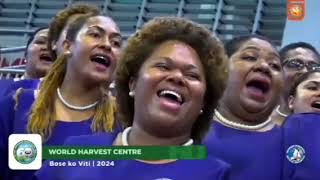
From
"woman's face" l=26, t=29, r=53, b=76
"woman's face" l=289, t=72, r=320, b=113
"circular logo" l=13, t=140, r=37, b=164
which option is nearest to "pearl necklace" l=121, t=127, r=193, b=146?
"circular logo" l=13, t=140, r=37, b=164

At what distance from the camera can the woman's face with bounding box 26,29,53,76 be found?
10.1ft

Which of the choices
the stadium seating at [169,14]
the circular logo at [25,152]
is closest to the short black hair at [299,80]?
the circular logo at [25,152]

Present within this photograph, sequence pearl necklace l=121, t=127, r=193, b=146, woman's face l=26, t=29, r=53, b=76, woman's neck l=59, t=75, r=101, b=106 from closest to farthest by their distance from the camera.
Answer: pearl necklace l=121, t=127, r=193, b=146 → woman's neck l=59, t=75, r=101, b=106 → woman's face l=26, t=29, r=53, b=76

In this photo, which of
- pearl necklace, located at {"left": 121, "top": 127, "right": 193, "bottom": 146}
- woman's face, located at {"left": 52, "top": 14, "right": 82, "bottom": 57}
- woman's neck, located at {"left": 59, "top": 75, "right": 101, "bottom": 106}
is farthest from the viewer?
woman's face, located at {"left": 52, "top": 14, "right": 82, "bottom": 57}

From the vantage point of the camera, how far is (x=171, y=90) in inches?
59.5

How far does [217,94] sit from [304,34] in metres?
4.51

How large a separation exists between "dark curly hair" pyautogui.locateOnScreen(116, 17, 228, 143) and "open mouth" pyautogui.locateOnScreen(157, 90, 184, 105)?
12cm

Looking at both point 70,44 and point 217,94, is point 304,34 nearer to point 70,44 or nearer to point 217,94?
point 70,44

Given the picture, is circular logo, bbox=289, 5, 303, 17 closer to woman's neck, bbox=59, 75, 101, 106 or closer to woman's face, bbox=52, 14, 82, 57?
woman's face, bbox=52, 14, 82, 57

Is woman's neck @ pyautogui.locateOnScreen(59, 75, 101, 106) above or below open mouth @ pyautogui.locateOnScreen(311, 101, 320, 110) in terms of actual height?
above

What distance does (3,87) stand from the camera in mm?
2461

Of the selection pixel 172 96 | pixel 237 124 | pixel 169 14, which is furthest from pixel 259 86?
pixel 169 14

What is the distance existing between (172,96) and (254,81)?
0.57m

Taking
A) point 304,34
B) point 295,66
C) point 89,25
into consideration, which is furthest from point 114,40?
point 304,34
